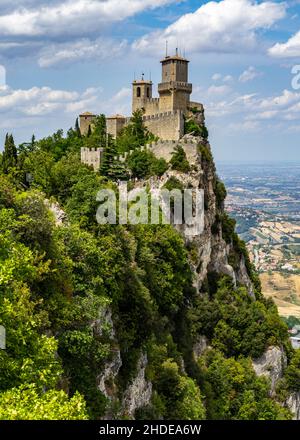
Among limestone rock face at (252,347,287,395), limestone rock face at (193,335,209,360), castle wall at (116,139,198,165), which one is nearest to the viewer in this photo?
limestone rock face at (193,335,209,360)

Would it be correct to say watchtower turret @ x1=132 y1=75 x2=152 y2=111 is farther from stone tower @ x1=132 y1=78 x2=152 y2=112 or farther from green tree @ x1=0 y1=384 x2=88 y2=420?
green tree @ x1=0 y1=384 x2=88 y2=420

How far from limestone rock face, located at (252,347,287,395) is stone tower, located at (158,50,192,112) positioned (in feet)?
76.5

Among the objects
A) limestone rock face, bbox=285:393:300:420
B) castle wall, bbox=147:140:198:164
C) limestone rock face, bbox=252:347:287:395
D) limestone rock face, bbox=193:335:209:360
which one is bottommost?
limestone rock face, bbox=285:393:300:420

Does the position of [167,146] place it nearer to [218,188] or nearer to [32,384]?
[218,188]

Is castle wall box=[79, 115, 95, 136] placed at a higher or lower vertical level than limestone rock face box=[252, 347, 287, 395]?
higher

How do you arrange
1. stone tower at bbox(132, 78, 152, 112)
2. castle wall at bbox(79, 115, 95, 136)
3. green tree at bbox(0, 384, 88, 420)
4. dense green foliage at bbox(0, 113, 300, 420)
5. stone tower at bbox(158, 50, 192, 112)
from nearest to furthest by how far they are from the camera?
green tree at bbox(0, 384, 88, 420)
dense green foliage at bbox(0, 113, 300, 420)
stone tower at bbox(158, 50, 192, 112)
stone tower at bbox(132, 78, 152, 112)
castle wall at bbox(79, 115, 95, 136)

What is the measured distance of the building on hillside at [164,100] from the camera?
189ft

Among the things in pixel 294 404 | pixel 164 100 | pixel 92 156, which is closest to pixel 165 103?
pixel 164 100

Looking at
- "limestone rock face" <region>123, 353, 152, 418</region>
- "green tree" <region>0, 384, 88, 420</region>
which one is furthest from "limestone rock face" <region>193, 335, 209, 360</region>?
"green tree" <region>0, 384, 88, 420</region>

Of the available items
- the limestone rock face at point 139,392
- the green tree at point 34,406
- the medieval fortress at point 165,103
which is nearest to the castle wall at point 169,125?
the medieval fortress at point 165,103

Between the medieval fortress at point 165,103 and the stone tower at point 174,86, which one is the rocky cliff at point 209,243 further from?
the stone tower at point 174,86

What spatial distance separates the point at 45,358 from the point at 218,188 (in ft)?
142

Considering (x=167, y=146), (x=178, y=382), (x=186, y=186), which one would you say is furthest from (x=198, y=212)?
(x=178, y=382)

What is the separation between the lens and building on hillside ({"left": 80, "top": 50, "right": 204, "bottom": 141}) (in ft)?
189
